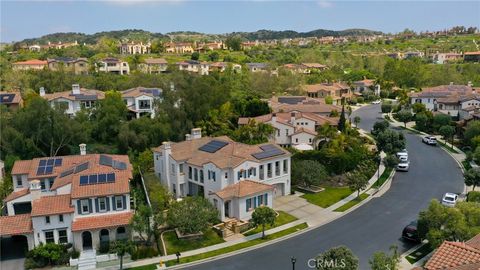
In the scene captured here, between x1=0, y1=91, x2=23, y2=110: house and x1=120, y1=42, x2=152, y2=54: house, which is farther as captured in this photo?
A: x1=120, y1=42, x2=152, y2=54: house

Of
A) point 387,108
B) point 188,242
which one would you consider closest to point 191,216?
point 188,242

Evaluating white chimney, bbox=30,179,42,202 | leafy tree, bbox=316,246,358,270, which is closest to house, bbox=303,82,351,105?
white chimney, bbox=30,179,42,202

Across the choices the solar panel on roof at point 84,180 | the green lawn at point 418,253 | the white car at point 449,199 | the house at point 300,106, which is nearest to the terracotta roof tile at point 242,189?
the solar panel on roof at point 84,180

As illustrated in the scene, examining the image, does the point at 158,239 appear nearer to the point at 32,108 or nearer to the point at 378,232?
the point at 378,232

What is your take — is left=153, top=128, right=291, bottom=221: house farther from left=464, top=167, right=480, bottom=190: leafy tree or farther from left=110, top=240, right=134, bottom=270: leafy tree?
left=464, top=167, right=480, bottom=190: leafy tree

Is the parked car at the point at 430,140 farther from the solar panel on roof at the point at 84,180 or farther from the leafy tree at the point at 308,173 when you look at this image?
the solar panel on roof at the point at 84,180
